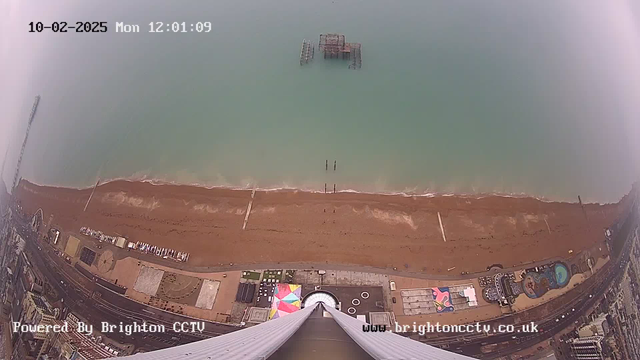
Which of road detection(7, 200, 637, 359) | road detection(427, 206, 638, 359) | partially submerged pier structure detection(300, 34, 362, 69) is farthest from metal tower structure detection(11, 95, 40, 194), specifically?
road detection(427, 206, 638, 359)

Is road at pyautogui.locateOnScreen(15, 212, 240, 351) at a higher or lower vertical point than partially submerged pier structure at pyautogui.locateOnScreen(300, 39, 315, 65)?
lower

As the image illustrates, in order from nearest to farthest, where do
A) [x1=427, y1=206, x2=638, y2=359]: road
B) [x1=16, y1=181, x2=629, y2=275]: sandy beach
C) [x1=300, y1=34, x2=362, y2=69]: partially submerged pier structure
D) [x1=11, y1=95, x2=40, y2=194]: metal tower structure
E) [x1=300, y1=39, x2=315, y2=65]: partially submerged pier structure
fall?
[x1=427, y1=206, x2=638, y2=359]: road → [x1=16, y1=181, x2=629, y2=275]: sandy beach → [x1=11, y1=95, x2=40, y2=194]: metal tower structure → [x1=300, y1=39, x2=315, y2=65]: partially submerged pier structure → [x1=300, y1=34, x2=362, y2=69]: partially submerged pier structure

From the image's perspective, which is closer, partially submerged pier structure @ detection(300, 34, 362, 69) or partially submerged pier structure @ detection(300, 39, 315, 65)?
partially submerged pier structure @ detection(300, 39, 315, 65)

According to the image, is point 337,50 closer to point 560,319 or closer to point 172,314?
point 172,314

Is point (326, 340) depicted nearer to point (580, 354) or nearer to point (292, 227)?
point (292, 227)

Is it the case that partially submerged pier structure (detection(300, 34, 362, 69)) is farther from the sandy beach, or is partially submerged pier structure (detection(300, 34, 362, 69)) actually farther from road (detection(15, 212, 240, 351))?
road (detection(15, 212, 240, 351))

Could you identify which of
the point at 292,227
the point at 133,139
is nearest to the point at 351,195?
the point at 292,227
